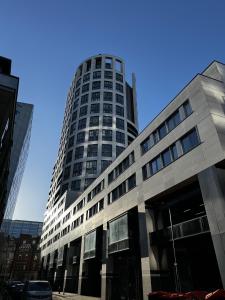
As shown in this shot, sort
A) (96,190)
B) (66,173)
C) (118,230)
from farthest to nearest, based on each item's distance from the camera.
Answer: (66,173), (96,190), (118,230)

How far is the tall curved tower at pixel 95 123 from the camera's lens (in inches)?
2967

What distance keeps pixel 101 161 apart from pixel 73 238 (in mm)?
28796

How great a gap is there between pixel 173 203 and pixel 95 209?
2035cm

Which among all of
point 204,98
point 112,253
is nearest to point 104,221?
point 112,253

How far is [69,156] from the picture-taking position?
3223 inches

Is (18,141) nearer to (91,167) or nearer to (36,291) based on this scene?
(91,167)

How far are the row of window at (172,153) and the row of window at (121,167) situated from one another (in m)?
4.28

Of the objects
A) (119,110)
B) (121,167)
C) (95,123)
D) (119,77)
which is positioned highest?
(119,77)

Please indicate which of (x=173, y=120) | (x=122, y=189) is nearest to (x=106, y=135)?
(x=122, y=189)

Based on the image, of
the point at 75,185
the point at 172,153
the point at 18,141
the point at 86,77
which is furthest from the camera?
the point at 86,77

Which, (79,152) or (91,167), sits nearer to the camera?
(91,167)

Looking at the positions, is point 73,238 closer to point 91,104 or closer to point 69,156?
point 69,156

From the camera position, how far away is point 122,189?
3269 centimetres

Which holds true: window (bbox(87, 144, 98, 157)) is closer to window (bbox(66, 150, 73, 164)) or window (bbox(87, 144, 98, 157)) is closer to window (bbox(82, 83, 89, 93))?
window (bbox(66, 150, 73, 164))
